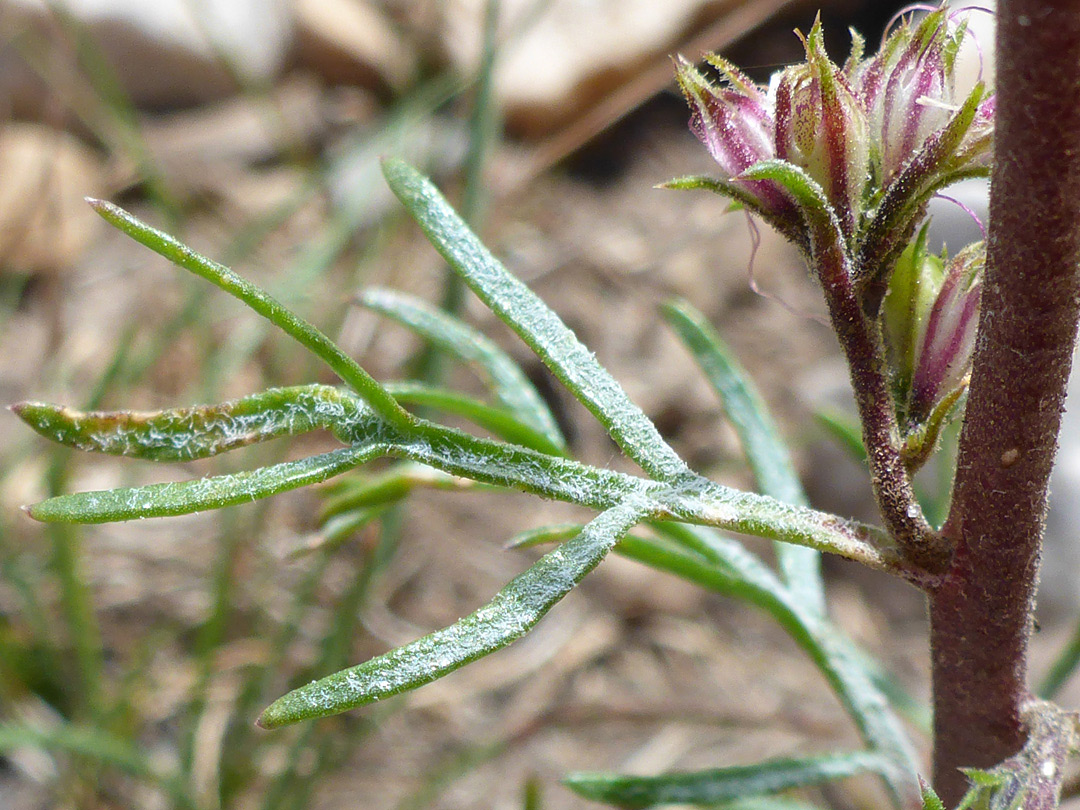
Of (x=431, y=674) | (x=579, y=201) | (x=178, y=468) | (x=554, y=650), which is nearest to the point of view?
(x=431, y=674)

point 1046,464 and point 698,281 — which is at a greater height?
point 698,281

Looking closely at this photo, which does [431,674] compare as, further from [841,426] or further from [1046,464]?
[841,426]

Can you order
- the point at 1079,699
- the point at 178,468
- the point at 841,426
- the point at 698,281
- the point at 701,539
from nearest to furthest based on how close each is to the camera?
1. the point at 701,539
2. the point at 841,426
3. the point at 1079,699
4. the point at 178,468
5. the point at 698,281

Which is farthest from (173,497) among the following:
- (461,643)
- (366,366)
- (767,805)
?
(366,366)

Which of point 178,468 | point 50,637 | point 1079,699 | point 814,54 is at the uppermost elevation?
point 178,468

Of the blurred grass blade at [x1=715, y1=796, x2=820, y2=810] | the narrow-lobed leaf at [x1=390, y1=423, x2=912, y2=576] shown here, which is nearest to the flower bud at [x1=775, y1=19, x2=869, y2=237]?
the narrow-lobed leaf at [x1=390, y1=423, x2=912, y2=576]

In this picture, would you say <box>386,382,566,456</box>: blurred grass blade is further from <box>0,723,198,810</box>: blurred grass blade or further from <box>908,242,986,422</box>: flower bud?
<box>0,723,198,810</box>: blurred grass blade

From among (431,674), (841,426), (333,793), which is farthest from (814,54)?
(333,793)
